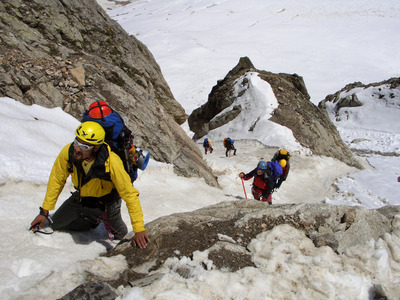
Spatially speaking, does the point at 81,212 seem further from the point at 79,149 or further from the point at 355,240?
the point at 355,240

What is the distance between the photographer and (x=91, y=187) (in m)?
4.33

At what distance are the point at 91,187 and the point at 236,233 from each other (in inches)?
89.4

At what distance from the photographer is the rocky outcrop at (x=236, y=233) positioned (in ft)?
12.9

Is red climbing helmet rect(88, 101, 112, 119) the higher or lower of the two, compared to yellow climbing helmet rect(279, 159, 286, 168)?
higher

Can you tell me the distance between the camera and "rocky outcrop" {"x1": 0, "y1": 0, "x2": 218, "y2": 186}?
9.66 metres

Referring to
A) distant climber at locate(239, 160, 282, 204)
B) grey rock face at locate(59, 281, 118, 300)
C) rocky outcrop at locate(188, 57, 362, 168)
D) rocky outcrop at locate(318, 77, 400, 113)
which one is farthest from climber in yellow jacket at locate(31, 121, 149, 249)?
rocky outcrop at locate(318, 77, 400, 113)

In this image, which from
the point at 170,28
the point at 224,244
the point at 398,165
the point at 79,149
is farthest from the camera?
the point at 170,28

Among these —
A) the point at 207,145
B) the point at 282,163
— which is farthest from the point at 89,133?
the point at 207,145

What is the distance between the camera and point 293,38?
79062mm

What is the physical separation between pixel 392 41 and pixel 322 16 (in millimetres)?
26269

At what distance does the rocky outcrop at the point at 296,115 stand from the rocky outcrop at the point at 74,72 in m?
10.6

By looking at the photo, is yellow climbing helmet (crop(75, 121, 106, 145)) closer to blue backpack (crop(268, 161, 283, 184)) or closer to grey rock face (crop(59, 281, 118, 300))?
grey rock face (crop(59, 281, 118, 300))

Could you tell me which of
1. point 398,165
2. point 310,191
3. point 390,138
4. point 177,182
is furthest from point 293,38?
point 177,182

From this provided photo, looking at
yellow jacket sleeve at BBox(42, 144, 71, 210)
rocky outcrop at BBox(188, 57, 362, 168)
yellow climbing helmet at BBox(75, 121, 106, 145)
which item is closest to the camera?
yellow climbing helmet at BBox(75, 121, 106, 145)
